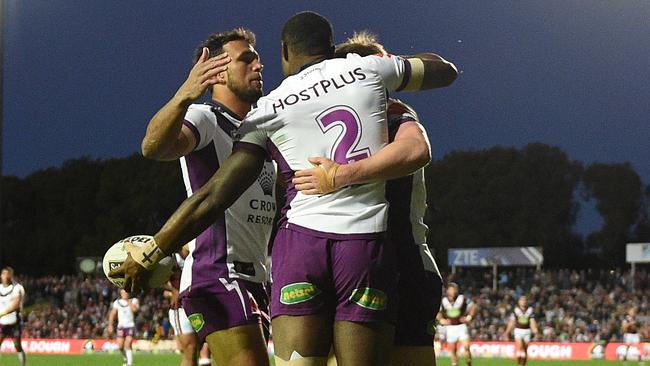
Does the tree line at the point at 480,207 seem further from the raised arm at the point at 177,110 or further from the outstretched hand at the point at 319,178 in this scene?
the outstretched hand at the point at 319,178

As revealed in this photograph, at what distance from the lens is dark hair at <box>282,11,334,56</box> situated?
187 inches

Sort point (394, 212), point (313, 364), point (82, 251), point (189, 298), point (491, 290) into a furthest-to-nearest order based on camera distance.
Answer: point (82, 251) < point (491, 290) < point (189, 298) < point (394, 212) < point (313, 364)

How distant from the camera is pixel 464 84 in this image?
88.1 m

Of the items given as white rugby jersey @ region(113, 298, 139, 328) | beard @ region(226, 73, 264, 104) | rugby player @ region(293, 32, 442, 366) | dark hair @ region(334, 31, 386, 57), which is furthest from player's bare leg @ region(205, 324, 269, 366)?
white rugby jersey @ region(113, 298, 139, 328)

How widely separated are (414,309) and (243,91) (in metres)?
1.74

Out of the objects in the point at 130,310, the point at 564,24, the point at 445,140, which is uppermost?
the point at 564,24

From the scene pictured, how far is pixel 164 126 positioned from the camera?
5195 millimetres

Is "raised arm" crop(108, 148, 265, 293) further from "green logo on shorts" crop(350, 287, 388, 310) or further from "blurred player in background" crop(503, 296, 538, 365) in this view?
"blurred player in background" crop(503, 296, 538, 365)

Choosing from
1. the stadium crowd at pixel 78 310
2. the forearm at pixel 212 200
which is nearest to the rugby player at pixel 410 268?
the forearm at pixel 212 200

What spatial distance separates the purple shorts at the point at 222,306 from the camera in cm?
596

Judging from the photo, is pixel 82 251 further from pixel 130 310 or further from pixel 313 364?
pixel 313 364

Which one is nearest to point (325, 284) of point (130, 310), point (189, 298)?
point (189, 298)

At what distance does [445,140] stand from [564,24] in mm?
13291

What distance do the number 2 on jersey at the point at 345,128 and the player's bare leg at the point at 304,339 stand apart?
2.27 feet
